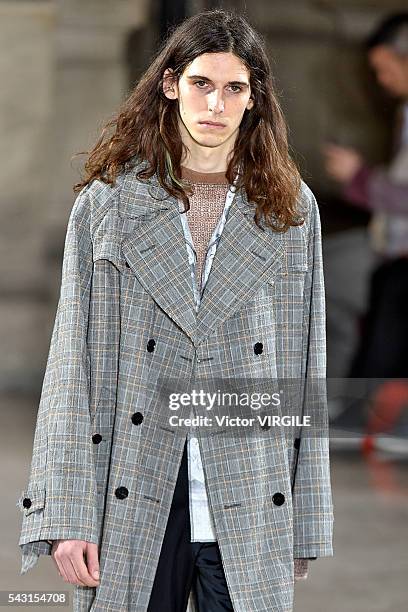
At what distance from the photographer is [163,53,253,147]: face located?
2.43m

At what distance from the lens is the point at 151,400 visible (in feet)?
7.89

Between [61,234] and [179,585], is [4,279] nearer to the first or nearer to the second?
[61,234]

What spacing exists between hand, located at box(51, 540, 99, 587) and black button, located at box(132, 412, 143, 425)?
24cm

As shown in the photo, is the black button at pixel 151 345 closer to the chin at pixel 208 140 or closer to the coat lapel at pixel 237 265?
the coat lapel at pixel 237 265

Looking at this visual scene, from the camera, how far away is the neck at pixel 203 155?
2498 mm

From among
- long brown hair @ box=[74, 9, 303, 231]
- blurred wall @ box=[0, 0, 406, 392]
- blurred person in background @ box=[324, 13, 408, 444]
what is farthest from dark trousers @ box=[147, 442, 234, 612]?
blurred wall @ box=[0, 0, 406, 392]

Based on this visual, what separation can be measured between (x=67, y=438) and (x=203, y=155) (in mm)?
608

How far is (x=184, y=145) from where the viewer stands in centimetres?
252

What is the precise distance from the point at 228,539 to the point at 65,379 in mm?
424

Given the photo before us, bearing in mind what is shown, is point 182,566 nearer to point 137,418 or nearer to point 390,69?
point 137,418

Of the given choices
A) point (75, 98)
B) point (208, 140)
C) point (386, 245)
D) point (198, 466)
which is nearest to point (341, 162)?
point (386, 245)

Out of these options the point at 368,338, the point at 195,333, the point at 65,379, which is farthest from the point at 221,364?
the point at 368,338

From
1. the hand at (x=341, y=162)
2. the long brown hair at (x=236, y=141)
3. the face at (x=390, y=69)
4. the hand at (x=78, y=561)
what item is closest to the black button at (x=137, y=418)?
the hand at (x=78, y=561)

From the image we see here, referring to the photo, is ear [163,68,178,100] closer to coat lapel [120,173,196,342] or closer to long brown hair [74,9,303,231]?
long brown hair [74,9,303,231]
